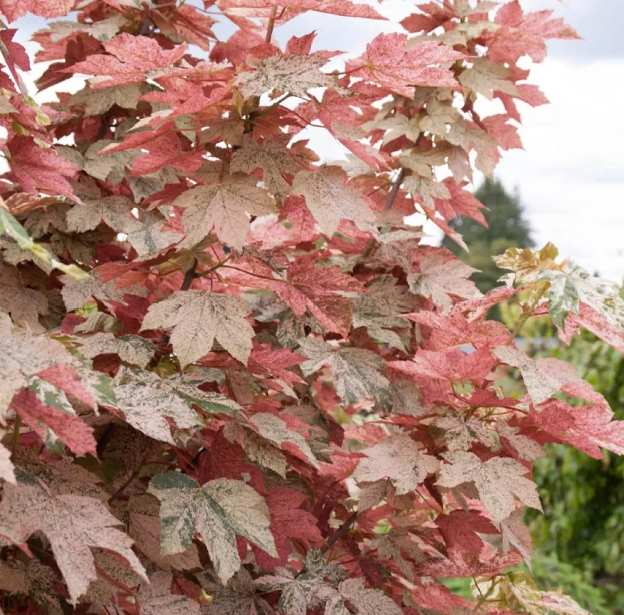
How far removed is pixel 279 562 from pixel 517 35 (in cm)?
117

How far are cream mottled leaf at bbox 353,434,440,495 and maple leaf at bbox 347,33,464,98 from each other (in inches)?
21.9

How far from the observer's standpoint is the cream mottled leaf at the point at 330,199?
103cm

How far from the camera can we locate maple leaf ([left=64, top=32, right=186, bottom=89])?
101cm

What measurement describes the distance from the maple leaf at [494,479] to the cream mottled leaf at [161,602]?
396 mm

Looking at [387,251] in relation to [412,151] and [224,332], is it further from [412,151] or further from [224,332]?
[224,332]

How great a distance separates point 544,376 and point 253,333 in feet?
1.48

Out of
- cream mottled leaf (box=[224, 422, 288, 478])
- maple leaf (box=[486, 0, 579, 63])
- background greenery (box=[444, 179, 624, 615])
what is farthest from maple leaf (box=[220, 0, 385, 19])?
background greenery (box=[444, 179, 624, 615])

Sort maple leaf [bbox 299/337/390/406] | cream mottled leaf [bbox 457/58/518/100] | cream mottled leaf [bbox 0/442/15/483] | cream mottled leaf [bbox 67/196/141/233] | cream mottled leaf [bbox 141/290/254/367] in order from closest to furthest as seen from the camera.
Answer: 1. cream mottled leaf [bbox 0/442/15/483]
2. cream mottled leaf [bbox 141/290/254/367]
3. maple leaf [bbox 299/337/390/406]
4. cream mottled leaf [bbox 67/196/141/233]
5. cream mottled leaf [bbox 457/58/518/100]

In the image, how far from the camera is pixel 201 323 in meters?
1.03

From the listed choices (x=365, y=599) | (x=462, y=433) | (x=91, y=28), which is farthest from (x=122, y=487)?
(x=91, y=28)

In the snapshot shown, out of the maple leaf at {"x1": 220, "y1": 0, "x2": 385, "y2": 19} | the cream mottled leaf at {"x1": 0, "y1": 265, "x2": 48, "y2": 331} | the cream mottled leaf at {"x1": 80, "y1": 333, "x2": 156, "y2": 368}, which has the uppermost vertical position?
the maple leaf at {"x1": 220, "y1": 0, "x2": 385, "y2": 19}

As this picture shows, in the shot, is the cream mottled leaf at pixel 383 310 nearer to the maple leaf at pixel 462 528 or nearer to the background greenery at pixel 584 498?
the maple leaf at pixel 462 528

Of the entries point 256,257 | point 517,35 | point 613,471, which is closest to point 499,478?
point 256,257

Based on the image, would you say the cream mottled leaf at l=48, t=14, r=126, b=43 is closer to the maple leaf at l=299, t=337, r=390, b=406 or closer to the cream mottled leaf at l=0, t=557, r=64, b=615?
the maple leaf at l=299, t=337, r=390, b=406
